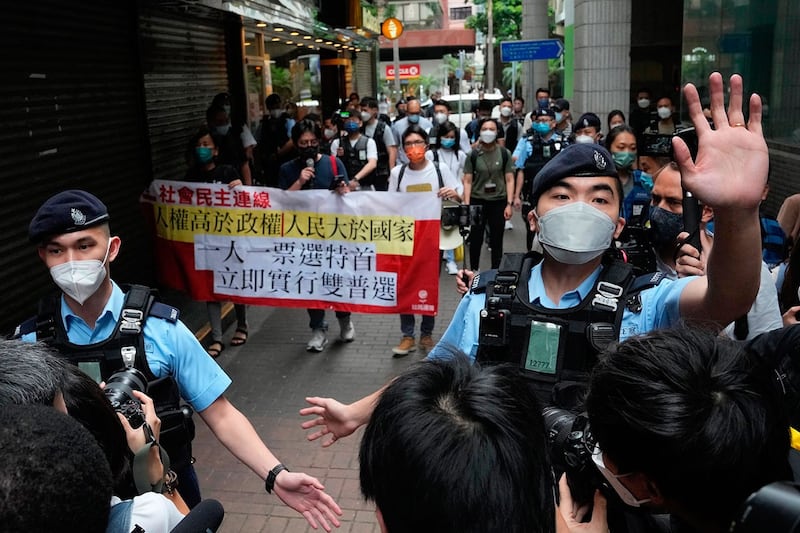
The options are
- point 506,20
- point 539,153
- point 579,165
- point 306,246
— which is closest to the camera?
point 579,165

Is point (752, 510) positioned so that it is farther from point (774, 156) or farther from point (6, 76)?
point (774, 156)

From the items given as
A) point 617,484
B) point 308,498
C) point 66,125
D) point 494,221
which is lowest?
point 308,498

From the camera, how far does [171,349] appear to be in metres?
2.65

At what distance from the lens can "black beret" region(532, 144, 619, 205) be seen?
245 centimetres

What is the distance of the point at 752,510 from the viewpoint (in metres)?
0.96

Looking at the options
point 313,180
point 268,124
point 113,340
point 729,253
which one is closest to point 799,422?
point 729,253

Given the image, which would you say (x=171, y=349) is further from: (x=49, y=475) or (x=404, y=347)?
(x=404, y=347)

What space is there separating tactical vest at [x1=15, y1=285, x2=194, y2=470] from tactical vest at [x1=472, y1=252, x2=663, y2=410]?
1.11m

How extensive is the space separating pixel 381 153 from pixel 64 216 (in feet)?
26.7

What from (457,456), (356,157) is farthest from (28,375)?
(356,157)

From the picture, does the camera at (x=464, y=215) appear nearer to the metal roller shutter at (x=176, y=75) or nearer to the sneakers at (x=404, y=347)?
the sneakers at (x=404, y=347)

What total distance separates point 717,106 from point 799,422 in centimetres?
83

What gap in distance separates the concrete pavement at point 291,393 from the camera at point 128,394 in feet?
4.76

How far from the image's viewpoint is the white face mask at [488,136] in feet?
25.0
